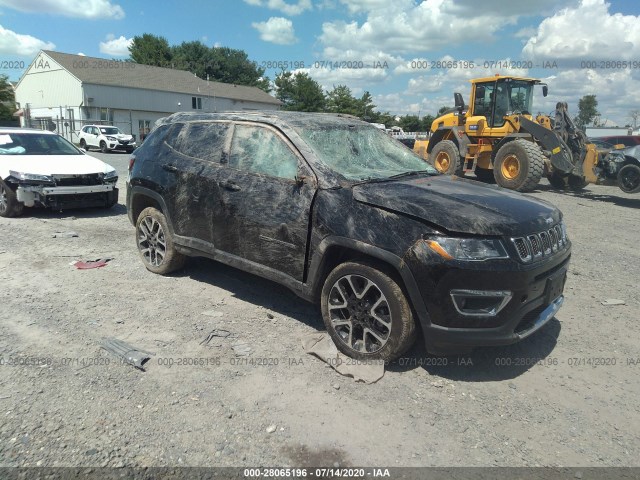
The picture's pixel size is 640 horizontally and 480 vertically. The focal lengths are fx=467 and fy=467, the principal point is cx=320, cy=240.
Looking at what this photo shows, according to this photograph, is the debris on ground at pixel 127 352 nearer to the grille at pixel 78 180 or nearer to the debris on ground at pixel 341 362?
the debris on ground at pixel 341 362

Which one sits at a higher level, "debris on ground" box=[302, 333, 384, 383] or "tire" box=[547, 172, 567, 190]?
"tire" box=[547, 172, 567, 190]

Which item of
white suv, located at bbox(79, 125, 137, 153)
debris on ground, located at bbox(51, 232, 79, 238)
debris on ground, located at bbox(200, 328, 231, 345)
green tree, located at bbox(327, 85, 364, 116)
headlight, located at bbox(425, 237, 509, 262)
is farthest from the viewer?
green tree, located at bbox(327, 85, 364, 116)

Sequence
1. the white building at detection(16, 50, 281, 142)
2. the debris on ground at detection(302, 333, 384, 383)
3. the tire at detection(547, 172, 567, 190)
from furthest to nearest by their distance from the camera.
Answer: the white building at detection(16, 50, 281, 142) → the tire at detection(547, 172, 567, 190) → the debris on ground at detection(302, 333, 384, 383)

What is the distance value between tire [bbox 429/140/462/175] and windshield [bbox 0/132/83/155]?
10.4 m

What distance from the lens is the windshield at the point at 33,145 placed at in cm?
885

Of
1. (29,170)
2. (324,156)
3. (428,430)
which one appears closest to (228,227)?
(324,156)

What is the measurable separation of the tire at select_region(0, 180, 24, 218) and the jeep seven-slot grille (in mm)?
8388

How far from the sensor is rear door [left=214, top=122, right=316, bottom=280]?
12.7 feet

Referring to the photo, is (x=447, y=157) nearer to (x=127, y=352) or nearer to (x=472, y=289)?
(x=472, y=289)

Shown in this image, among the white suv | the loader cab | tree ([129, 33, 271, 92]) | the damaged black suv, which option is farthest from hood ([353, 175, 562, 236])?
tree ([129, 33, 271, 92])

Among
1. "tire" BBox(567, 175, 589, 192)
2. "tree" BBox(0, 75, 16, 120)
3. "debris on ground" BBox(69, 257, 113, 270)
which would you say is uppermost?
"tree" BBox(0, 75, 16, 120)

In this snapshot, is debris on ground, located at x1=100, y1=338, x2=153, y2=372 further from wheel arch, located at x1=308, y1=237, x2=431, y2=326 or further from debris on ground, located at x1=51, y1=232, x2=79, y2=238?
debris on ground, located at x1=51, y1=232, x2=79, y2=238

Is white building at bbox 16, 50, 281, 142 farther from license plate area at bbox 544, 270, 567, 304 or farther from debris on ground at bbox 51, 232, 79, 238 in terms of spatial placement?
license plate area at bbox 544, 270, 567, 304

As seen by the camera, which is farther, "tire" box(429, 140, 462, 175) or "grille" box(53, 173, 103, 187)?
"tire" box(429, 140, 462, 175)
